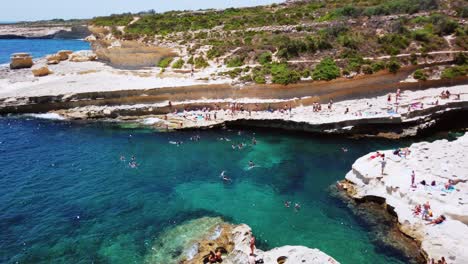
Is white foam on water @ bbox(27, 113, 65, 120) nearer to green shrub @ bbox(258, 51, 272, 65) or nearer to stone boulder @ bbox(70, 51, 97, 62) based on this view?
green shrub @ bbox(258, 51, 272, 65)

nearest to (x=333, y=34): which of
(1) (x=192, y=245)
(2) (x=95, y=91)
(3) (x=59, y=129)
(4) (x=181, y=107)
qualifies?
(4) (x=181, y=107)

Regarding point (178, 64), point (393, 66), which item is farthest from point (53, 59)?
point (393, 66)

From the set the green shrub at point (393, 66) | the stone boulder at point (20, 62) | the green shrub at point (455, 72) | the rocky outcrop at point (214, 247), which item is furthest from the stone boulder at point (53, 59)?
the green shrub at point (455, 72)

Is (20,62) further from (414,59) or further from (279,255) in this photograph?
(279,255)

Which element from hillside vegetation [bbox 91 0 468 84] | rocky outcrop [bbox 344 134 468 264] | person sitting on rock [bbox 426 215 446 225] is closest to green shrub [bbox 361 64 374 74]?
hillside vegetation [bbox 91 0 468 84]

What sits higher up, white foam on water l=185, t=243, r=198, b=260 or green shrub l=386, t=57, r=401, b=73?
green shrub l=386, t=57, r=401, b=73

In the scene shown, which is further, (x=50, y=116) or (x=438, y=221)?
(x=50, y=116)
